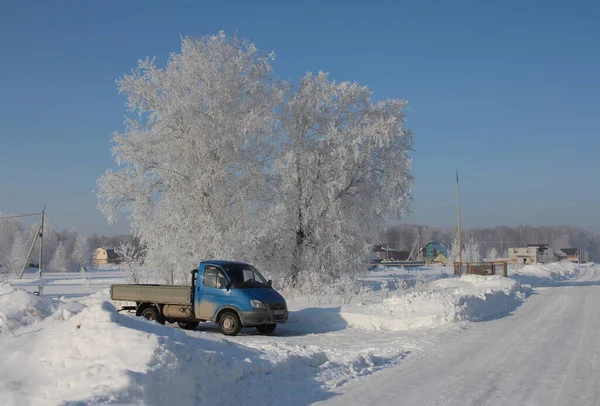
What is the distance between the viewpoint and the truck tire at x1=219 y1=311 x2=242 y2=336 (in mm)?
15461

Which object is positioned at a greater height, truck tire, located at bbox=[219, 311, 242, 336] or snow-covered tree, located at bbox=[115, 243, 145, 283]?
snow-covered tree, located at bbox=[115, 243, 145, 283]

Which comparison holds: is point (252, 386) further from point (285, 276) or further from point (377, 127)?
point (377, 127)

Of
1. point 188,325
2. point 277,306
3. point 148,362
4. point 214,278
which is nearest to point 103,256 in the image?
point 188,325

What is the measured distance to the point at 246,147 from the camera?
92.6 ft

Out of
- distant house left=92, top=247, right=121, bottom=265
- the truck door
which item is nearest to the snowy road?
the truck door

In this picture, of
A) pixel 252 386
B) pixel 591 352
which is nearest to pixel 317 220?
pixel 591 352

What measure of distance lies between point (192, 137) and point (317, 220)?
7.68 metres

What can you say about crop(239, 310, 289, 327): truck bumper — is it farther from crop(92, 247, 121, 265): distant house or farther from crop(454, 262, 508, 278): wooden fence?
crop(92, 247, 121, 265): distant house

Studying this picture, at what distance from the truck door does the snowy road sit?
19.7ft

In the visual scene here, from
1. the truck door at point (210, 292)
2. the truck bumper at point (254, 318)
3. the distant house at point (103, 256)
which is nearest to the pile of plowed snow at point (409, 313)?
the truck bumper at point (254, 318)

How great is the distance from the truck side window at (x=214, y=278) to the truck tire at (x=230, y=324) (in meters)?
0.83

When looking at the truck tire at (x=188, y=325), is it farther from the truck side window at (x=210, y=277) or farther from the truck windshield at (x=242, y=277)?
the truck windshield at (x=242, y=277)

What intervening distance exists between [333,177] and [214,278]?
14.0m

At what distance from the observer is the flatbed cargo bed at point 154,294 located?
54.5 ft
